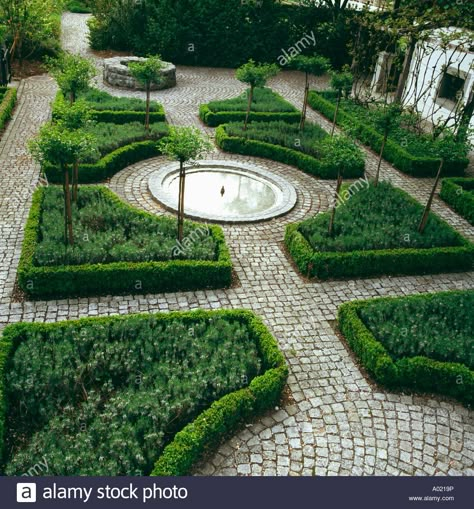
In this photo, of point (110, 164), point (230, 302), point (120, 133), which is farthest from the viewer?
point (120, 133)

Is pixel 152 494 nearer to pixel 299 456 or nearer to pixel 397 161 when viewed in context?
pixel 299 456

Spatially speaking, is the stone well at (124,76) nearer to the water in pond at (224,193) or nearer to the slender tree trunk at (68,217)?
the water in pond at (224,193)

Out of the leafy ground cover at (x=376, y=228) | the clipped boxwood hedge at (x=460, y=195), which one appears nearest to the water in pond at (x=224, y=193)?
the leafy ground cover at (x=376, y=228)

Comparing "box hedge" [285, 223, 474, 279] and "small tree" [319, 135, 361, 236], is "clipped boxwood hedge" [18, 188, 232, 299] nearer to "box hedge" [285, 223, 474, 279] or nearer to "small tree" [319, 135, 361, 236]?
"box hedge" [285, 223, 474, 279]

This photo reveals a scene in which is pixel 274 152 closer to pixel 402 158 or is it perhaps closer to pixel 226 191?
pixel 226 191

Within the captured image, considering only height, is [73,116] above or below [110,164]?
above

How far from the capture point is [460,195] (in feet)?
58.2

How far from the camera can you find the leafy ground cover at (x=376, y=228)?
562 inches

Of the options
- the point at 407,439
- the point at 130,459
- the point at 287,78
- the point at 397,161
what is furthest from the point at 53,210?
the point at 287,78

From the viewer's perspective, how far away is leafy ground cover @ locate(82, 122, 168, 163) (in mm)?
18844

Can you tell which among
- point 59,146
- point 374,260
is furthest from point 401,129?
point 59,146

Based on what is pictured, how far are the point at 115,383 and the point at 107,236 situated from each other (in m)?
4.73

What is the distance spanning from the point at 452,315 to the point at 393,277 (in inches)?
94.3

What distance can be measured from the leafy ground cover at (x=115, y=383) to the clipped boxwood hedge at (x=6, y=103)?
44.8ft
